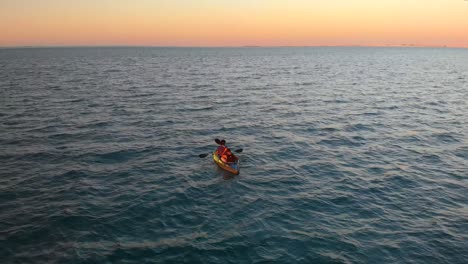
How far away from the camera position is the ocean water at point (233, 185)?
15.8m

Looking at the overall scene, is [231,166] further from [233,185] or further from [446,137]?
[446,137]

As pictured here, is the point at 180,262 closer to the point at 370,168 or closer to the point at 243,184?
the point at 243,184

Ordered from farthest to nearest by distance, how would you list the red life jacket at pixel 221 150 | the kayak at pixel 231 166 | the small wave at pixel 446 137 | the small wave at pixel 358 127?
the small wave at pixel 358 127
the small wave at pixel 446 137
the red life jacket at pixel 221 150
the kayak at pixel 231 166

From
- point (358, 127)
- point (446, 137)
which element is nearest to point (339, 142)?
point (358, 127)

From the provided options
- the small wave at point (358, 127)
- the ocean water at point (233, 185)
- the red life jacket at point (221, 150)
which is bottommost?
the ocean water at point (233, 185)

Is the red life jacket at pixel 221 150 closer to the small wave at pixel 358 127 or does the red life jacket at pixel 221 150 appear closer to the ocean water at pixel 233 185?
the ocean water at pixel 233 185

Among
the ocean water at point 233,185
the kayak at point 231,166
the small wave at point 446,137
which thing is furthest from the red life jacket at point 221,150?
the small wave at point 446,137

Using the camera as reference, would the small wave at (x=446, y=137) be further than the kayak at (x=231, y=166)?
Yes

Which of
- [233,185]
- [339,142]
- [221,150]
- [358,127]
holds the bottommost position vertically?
[233,185]

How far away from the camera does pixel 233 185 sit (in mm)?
22797

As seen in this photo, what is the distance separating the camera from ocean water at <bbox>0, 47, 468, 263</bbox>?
15.8m

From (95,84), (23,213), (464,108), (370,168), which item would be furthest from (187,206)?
(95,84)

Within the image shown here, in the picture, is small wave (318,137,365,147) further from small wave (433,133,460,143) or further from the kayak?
the kayak

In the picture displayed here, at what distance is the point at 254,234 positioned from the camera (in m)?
16.8
